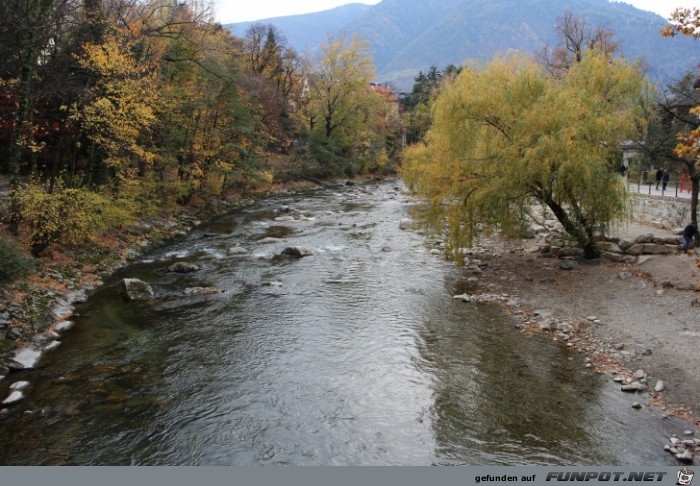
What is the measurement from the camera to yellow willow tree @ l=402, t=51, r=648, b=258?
15.2m

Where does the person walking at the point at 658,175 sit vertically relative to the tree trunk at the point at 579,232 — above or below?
above

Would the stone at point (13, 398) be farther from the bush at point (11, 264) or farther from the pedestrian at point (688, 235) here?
the pedestrian at point (688, 235)

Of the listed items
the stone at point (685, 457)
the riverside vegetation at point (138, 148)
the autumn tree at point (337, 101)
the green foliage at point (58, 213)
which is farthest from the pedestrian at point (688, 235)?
the autumn tree at point (337, 101)

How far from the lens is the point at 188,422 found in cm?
869

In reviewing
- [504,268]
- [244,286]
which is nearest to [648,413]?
[504,268]

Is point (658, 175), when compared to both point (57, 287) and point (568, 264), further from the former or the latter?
point (57, 287)

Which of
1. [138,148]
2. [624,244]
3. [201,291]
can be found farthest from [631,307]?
[138,148]

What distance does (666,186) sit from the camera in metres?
24.8

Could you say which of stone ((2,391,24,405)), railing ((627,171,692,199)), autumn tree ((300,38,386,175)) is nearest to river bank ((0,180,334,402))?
stone ((2,391,24,405))

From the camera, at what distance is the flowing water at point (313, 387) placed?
7980 mm

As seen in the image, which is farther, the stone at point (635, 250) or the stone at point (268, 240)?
the stone at point (268, 240)

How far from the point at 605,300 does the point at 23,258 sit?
1635 centimetres

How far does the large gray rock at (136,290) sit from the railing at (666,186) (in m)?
19.9

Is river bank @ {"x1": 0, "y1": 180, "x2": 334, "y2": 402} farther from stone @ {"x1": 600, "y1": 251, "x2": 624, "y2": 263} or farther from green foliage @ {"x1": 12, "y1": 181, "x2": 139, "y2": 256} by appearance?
stone @ {"x1": 600, "y1": 251, "x2": 624, "y2": 263}
